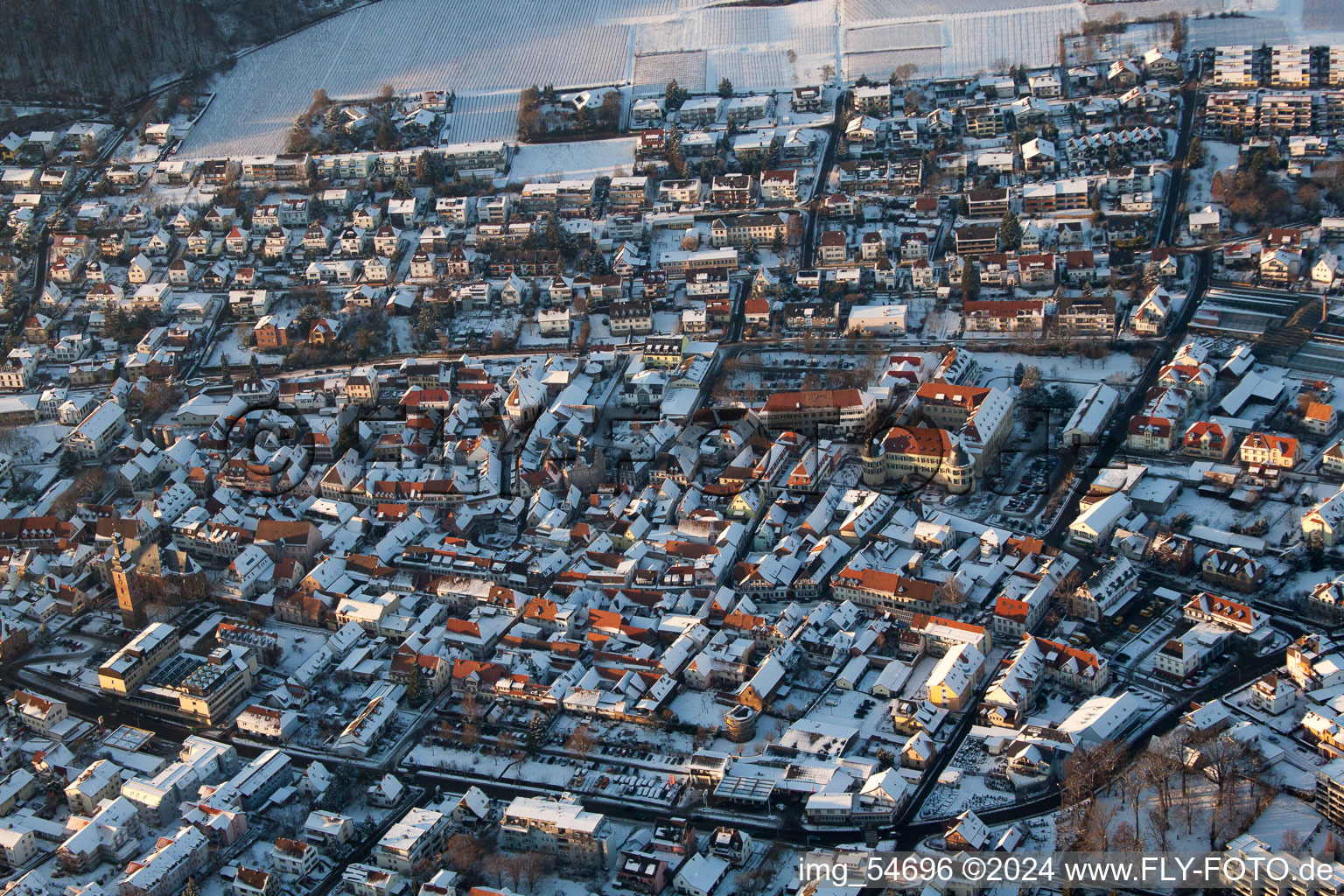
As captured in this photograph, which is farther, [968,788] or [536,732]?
[536,732]

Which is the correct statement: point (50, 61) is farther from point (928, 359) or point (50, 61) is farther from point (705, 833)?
point (705, 833)

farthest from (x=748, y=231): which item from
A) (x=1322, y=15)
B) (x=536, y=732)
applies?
(x=1322, y=15)

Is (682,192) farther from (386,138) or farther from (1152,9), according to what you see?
(1152,9)

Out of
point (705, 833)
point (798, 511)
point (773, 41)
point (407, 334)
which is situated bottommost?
point (705, 833)

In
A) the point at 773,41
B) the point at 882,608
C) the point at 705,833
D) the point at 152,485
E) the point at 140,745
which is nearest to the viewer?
the point at 705,833

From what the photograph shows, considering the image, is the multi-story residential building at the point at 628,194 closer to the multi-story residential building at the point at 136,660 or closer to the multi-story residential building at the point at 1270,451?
the multi-story residential building at the point at 1270,451

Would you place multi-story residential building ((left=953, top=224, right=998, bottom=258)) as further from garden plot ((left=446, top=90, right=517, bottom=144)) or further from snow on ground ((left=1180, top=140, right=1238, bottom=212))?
garden plot ((left=446, top=90, right=517, bottom=144))

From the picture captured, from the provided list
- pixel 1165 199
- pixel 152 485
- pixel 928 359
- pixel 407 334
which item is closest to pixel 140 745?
pixel 152 485
